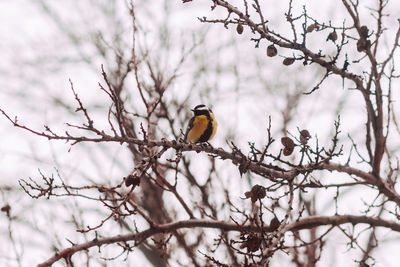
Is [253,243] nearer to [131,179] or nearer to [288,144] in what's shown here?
[288,144]

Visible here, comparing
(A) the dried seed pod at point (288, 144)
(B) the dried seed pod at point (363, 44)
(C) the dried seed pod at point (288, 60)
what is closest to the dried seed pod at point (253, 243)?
(A) the dried seed pod at point (288, 144)

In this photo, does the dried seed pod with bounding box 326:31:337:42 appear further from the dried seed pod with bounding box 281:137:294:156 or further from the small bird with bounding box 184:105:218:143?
the small bird with bounding box 184:105:218:143

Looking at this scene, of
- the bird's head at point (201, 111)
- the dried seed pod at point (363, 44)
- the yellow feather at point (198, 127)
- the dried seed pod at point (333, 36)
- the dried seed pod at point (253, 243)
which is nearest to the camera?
the dried seed pod at point (253, 243)

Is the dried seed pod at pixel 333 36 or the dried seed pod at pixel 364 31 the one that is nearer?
the dried seed pod at pixel 364 31

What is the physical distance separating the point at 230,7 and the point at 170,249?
422cm

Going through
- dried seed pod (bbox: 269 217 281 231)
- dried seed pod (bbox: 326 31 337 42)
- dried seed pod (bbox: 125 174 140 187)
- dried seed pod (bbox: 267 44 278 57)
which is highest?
dried seed pod (bbox: 326 31 337 42)

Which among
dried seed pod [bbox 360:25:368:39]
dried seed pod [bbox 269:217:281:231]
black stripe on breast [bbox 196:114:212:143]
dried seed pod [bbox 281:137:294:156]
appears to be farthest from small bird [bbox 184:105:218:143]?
dried seed pod [bbox 360:25:368:39]

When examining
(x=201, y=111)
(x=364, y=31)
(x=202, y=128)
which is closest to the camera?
(x=364, y=31)

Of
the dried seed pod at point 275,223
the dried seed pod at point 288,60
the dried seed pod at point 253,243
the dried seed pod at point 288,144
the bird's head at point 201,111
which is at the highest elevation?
the bird's head at point 201,111

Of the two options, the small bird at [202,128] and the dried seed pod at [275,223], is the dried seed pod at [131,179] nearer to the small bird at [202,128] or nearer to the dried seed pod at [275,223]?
the dried seed pod at [275,223]

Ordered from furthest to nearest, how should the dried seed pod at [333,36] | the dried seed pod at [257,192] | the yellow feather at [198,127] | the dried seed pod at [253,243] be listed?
the yellow feather at [198,127] < the dried seed pod at [333,36] < the dried seed pod at [257,192] < the dried seed pod at [253,243]

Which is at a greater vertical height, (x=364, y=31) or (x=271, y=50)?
(x=364, y=31)

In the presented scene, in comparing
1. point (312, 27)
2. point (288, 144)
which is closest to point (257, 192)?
point (288, 144)

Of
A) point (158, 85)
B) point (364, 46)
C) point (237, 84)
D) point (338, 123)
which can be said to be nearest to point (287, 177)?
point (338, 123)
